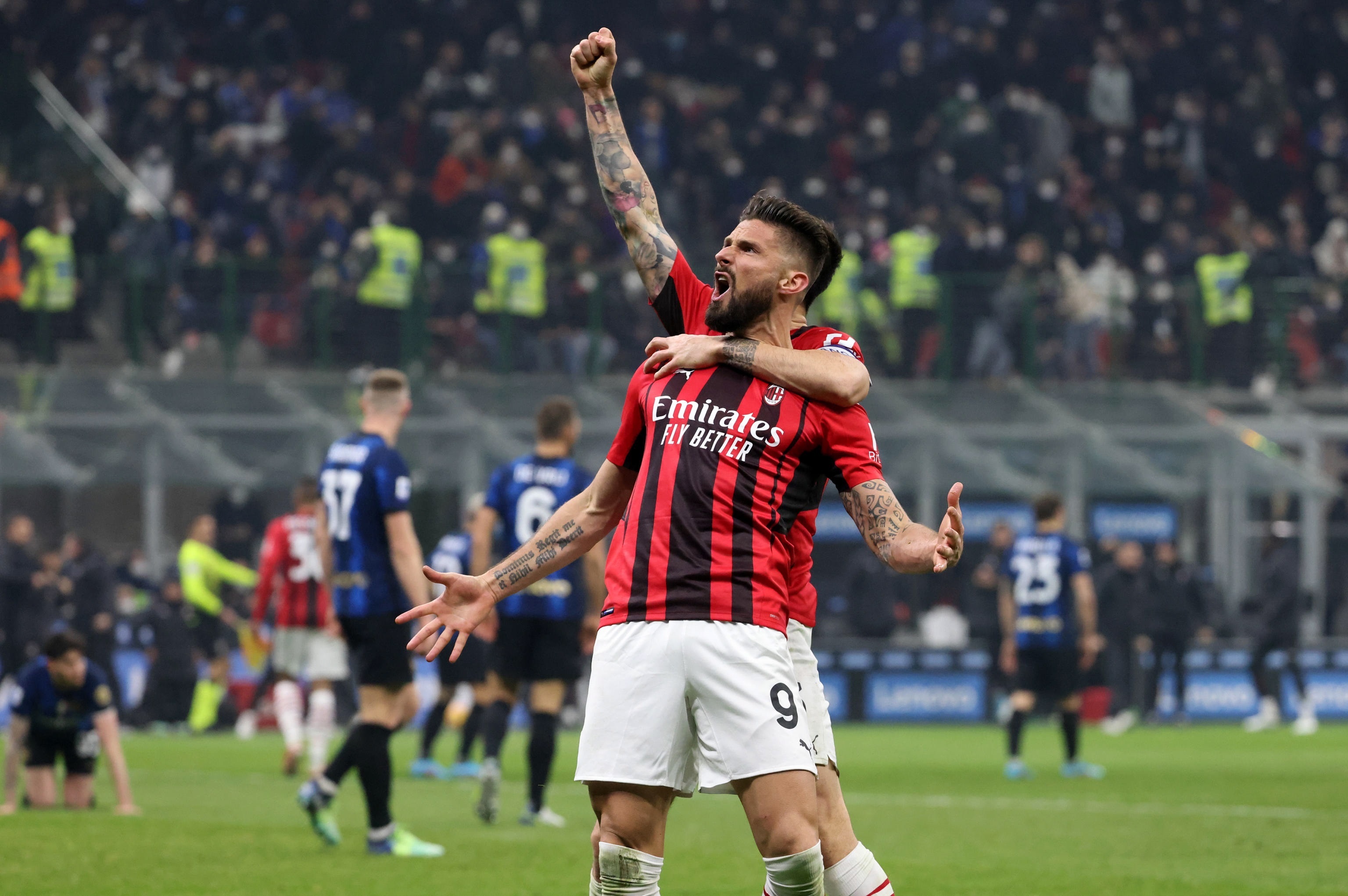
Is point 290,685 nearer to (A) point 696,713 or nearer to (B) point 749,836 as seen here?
(B) point 749,836

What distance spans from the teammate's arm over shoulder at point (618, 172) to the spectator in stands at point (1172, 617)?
56.3 ft

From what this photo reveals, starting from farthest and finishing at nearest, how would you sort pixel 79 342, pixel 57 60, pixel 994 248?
1. pixel 57 60
2. pixel 994 248
3. pixel 79 342

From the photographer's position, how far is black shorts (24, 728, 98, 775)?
1156 cm

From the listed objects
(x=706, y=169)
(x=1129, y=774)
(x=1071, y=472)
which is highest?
(x=706, y=169)

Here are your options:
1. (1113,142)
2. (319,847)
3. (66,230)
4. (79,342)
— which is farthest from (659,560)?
(1113,142)

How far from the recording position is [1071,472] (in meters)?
23.4

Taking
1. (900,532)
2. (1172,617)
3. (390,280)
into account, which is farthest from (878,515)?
(390,280)

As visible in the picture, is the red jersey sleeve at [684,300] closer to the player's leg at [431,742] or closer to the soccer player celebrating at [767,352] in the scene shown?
the soccer player celebrating at [767,352]

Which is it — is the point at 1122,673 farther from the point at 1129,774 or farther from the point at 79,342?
the point at 79,342

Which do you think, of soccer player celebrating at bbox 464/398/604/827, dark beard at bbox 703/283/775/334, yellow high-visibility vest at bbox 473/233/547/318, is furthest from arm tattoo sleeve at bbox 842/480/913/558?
yellow high-visibility vest at bbox 473/233/547/318

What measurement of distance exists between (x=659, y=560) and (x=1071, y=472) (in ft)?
62.9

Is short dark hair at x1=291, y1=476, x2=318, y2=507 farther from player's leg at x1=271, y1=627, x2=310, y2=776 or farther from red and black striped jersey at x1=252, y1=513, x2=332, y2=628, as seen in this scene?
player's leg at x1=271, y1=627, x2=310, y2=776

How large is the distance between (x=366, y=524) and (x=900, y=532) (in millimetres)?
4944

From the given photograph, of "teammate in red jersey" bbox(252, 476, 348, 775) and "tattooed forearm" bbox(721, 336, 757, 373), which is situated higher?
"tattooed forearm" bbox(721, 336, 757, 373)
